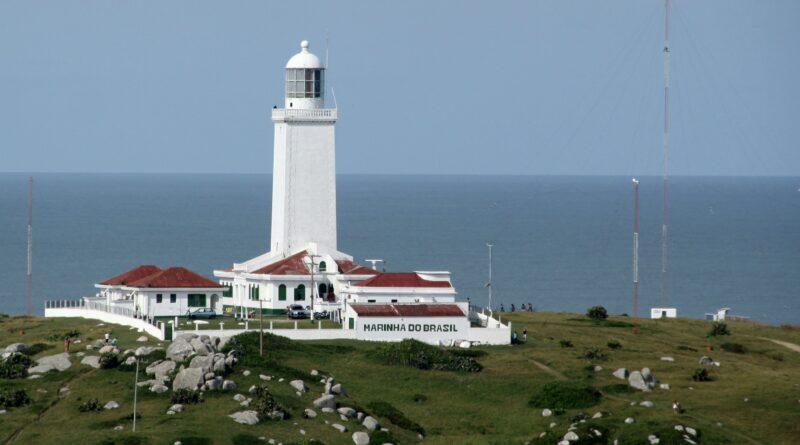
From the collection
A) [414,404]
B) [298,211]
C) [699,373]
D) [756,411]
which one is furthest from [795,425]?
[298,211]

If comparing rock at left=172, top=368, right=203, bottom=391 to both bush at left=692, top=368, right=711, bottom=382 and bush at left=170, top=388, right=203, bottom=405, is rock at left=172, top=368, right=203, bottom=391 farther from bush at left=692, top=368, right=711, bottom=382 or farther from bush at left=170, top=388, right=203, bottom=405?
bush at left=692, top=368, right=711, bottom=382

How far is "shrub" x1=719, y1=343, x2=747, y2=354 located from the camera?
304ft

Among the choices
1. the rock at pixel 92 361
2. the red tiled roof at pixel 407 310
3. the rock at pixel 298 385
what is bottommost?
the rock at pixel 298 385

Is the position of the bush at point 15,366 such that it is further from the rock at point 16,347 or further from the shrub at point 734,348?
the shrub at point 734,348

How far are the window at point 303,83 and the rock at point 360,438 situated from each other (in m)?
36.9

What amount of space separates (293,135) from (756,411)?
37.6 metres

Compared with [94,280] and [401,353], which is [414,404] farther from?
[94,280]

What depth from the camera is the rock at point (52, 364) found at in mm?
78000

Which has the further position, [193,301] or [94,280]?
[94,280]

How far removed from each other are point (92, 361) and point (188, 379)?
6817 mm

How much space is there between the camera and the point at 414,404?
77.4 metres

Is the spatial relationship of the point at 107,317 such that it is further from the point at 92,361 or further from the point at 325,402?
the point at 325,402

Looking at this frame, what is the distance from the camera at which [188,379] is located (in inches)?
2904

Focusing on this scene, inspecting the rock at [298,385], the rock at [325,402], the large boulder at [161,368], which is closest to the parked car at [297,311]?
the large boulder at [161,368]
